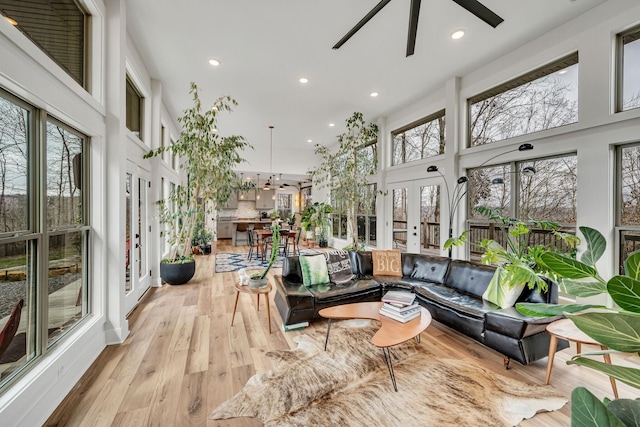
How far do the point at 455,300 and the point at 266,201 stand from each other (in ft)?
35.9

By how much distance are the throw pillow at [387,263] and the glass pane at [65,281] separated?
3.50 meters

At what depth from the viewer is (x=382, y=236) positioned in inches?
273

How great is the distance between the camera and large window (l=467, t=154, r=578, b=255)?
3.67m

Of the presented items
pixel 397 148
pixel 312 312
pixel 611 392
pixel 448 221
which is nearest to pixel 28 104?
pixel 312 312

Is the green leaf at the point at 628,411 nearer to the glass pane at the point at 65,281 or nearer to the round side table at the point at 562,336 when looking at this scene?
the round side table at the point at 562,336

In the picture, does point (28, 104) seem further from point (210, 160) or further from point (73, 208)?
point (210, 160)

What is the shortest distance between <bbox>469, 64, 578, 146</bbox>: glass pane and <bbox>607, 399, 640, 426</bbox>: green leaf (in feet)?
13.9

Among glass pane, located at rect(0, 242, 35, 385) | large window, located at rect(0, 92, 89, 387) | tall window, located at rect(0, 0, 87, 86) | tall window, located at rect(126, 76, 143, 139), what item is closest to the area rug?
tall window, located at rect(126, 76, 143, 139)

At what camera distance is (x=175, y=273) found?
483cm

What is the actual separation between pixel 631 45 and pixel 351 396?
4731 millimetres

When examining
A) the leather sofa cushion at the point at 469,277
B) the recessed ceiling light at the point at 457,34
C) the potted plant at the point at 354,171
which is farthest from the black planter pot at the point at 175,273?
the recessed ceiling light at the point at 457,34

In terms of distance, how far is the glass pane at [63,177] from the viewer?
2127 millimetres

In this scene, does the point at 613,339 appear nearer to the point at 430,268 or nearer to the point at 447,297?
the point at 447,297

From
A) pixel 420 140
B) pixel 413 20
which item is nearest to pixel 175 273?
pixel 413 20
